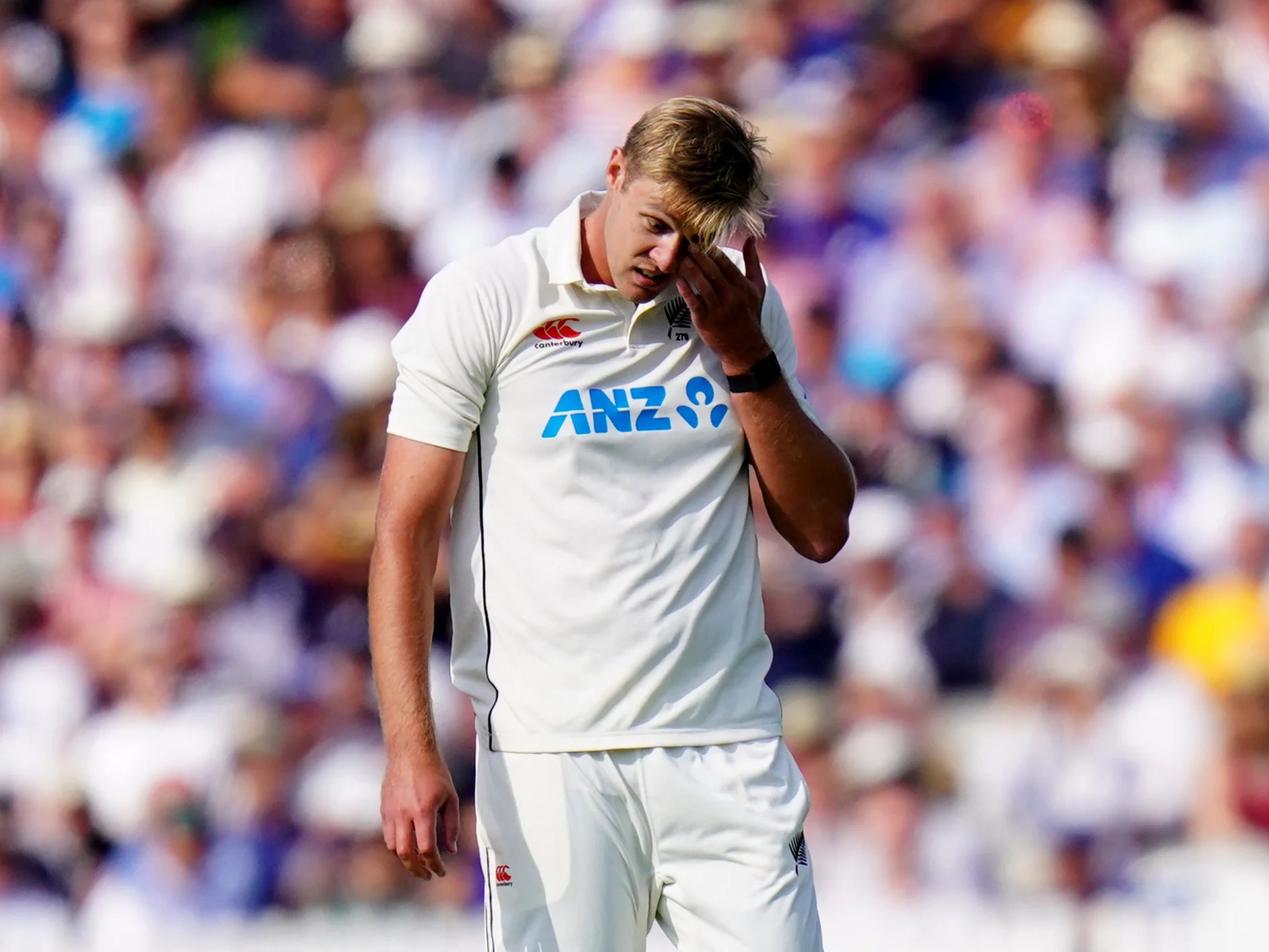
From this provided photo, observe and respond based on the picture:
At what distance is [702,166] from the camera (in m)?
2.52

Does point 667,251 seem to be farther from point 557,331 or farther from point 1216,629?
point 1216,629

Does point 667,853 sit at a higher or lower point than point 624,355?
lower

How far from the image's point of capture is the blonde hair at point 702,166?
2.51m

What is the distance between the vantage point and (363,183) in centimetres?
692

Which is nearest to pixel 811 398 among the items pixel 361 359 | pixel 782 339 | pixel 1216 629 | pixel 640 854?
pixel 1216 629

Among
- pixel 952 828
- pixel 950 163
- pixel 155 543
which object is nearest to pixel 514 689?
pixel 952 828

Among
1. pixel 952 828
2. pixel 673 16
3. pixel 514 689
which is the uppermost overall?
pixel 673 16

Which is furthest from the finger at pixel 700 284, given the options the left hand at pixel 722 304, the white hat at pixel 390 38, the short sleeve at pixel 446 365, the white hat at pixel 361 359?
the white hat at pixel 390 38

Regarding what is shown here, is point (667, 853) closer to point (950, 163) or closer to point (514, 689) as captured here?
point (514, 689)

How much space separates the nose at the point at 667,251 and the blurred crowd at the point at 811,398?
332 centimetres

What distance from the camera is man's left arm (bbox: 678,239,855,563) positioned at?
254 centimetres

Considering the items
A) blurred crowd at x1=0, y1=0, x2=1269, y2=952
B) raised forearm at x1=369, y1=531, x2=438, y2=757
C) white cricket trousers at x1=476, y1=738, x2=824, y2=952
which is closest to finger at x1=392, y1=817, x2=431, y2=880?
raised forearm at x1=369, y1=531, x2=438, y2=757

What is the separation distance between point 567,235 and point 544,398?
0.89 ft

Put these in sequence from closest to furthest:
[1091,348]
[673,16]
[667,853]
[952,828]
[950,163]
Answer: [667,853], [952,828], [1091,348], [950,163], [673,16]
